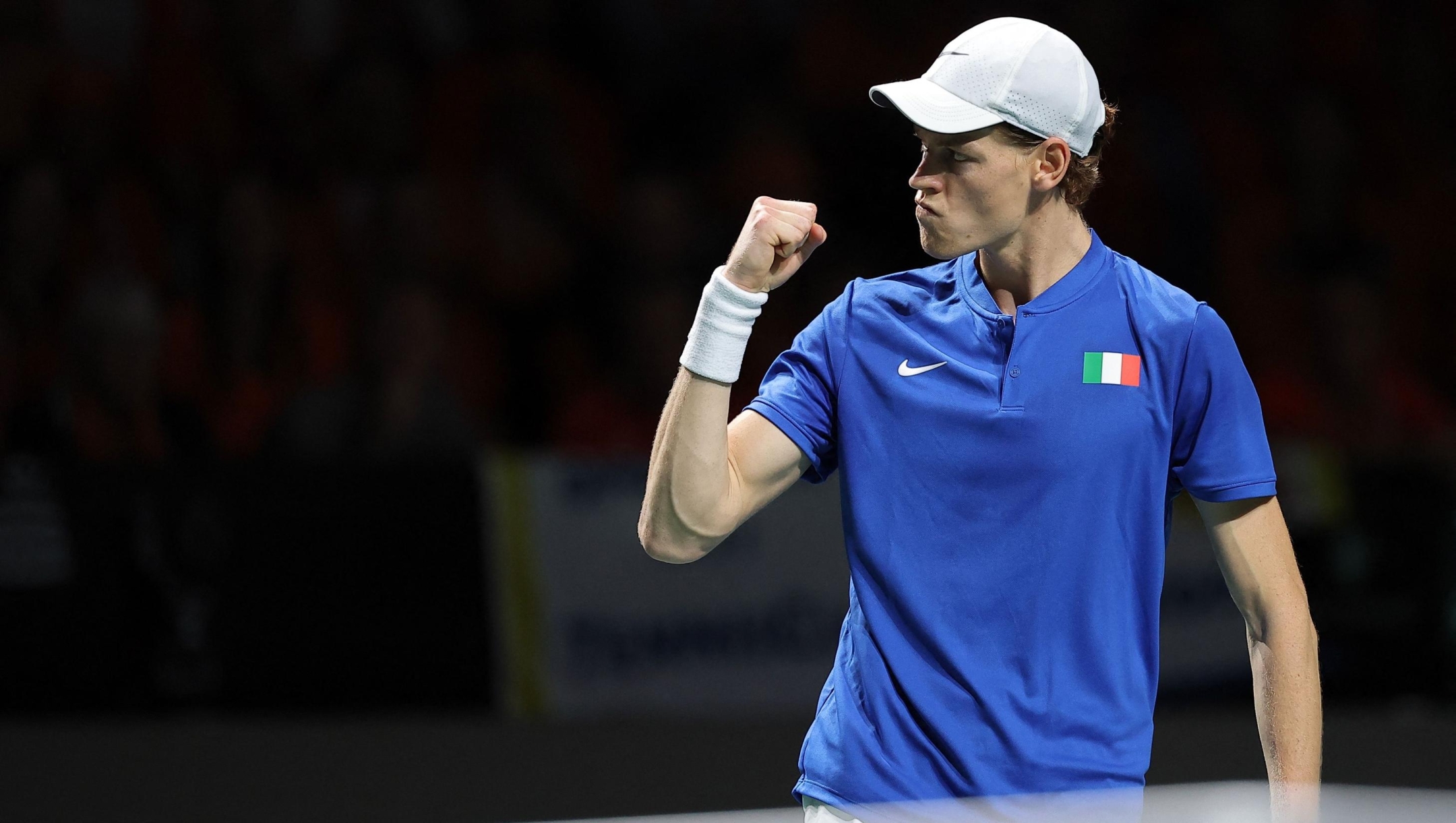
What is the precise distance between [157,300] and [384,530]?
1656mm

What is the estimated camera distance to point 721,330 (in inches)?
108

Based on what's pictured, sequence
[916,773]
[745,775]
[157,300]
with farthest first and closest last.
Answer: [157,300] < [745,775] < [916,773]

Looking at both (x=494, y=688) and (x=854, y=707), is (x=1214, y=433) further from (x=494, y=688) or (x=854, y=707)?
(x=494, y=688)

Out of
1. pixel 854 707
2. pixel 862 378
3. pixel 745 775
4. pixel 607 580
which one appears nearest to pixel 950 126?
pixel 862 378

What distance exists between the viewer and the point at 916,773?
8.88 ft

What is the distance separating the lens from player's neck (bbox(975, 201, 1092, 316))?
285 cm

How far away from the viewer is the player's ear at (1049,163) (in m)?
2.82

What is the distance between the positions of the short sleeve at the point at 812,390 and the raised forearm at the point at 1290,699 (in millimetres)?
772

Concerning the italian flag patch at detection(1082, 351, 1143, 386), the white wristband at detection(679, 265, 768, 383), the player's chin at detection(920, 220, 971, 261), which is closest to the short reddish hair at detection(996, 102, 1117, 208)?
the player's chin at detection(920, 220, 971, 261)

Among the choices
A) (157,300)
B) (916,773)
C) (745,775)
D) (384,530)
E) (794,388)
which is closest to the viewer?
(916,773)

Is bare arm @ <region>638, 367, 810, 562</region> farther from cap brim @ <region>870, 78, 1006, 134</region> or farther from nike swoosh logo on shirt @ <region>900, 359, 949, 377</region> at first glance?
cap brim @ <region>870, 78, 1006, 134</region>

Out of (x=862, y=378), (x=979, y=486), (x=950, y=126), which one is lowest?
(x=979, y=486)

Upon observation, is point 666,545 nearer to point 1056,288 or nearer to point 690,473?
point 690,473

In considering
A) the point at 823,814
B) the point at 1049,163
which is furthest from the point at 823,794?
the point at 1049,163
